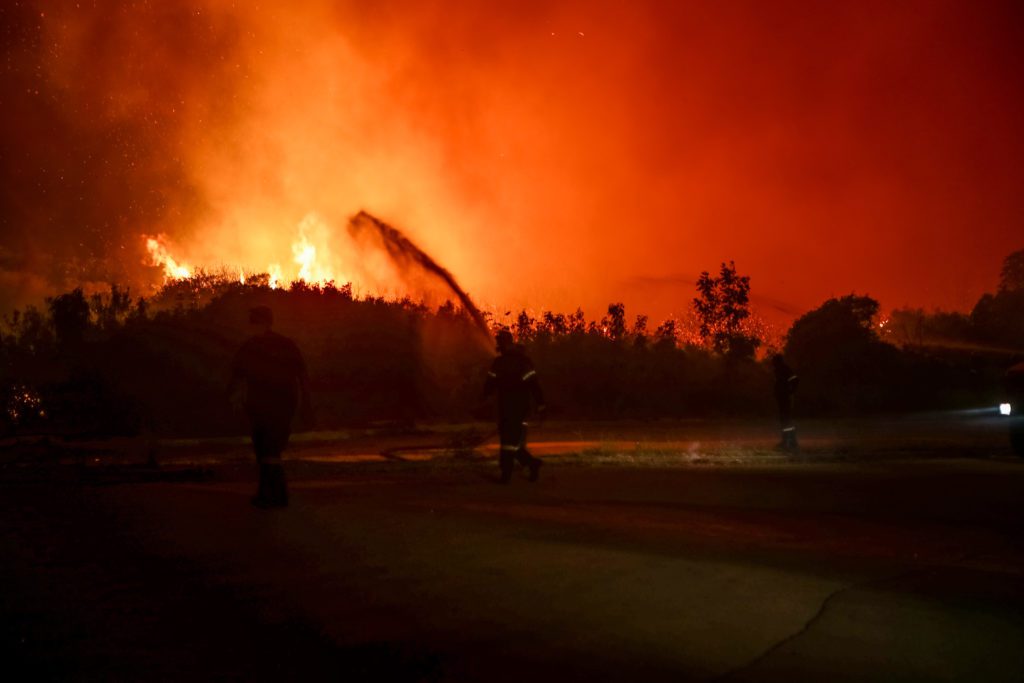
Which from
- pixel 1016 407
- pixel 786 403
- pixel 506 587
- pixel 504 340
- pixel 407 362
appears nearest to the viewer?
pixel 506 587

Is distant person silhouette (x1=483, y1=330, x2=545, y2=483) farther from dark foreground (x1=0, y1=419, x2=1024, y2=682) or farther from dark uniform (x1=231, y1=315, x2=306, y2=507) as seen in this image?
dark uniform (x1=231, y1=315, x2=306, y2=507)

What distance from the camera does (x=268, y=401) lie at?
33.3 feet

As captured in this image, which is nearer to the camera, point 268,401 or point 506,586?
point 506,586

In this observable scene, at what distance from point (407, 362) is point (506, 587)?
83.9 feet

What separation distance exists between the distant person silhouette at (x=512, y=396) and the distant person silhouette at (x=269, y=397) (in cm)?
352

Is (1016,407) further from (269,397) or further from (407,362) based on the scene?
(407,362)

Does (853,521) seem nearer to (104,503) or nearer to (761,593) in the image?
(761,593)

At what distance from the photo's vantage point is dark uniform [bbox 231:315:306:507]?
33.0 ft

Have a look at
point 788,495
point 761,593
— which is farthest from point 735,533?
point 788,495

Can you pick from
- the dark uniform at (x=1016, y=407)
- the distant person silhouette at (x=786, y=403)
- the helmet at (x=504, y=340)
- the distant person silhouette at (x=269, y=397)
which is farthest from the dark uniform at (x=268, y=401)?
the dark uniform at (x=1016, y=407)

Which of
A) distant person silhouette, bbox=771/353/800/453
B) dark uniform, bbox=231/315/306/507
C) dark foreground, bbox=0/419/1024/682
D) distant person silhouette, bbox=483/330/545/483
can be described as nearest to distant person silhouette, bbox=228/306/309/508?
dark uniform, bbox=231/315/306/507

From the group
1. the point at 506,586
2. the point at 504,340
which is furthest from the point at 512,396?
the point at 506,586

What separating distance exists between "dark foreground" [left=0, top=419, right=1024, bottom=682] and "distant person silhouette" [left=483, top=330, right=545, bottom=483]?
1.26 meters

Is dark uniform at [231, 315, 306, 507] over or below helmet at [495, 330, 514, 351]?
below
